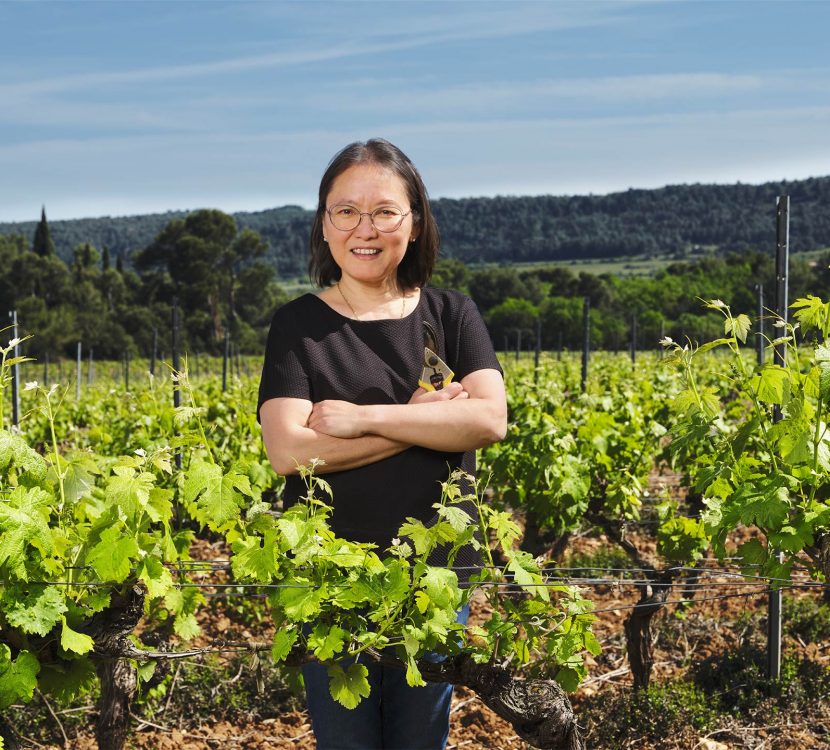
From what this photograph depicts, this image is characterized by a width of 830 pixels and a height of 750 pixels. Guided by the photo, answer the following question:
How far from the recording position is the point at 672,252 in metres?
118

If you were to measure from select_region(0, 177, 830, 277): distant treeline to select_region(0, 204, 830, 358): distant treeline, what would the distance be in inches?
1713

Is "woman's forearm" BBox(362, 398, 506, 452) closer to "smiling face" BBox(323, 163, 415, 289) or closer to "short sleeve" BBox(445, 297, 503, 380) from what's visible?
"short sleeve" BBox(445, 297, 503, 380)

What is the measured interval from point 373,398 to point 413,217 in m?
0.47

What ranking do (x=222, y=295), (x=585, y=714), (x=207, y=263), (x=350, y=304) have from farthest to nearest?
(x=222, y=295) → (x=207, y=263) → (x=585, y=714) → (x=350, y=304)

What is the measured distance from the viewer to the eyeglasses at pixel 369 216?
243 centimetres

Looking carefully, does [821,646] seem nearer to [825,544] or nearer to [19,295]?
[825,544]

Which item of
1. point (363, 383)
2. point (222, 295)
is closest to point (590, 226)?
point (222, 295)

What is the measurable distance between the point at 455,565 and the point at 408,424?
15.1 inches

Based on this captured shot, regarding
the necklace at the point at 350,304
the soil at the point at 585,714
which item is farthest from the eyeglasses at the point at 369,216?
the soil at the point at 585,714

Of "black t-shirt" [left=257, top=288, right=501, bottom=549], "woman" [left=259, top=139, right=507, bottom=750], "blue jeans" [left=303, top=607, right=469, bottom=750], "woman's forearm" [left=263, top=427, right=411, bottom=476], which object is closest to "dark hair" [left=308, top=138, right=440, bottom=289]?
"woman" [left=259, top=139, right=507, bottom=750]

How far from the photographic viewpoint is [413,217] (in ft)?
8.36

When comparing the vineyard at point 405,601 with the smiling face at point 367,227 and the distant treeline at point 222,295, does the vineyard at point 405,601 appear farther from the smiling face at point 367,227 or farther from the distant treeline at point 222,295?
the distant treeline at point 222,295

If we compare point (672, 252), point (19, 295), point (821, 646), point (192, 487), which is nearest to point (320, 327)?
point (192, 487)

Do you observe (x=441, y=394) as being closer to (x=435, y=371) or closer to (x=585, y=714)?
(x=435, y=371)
